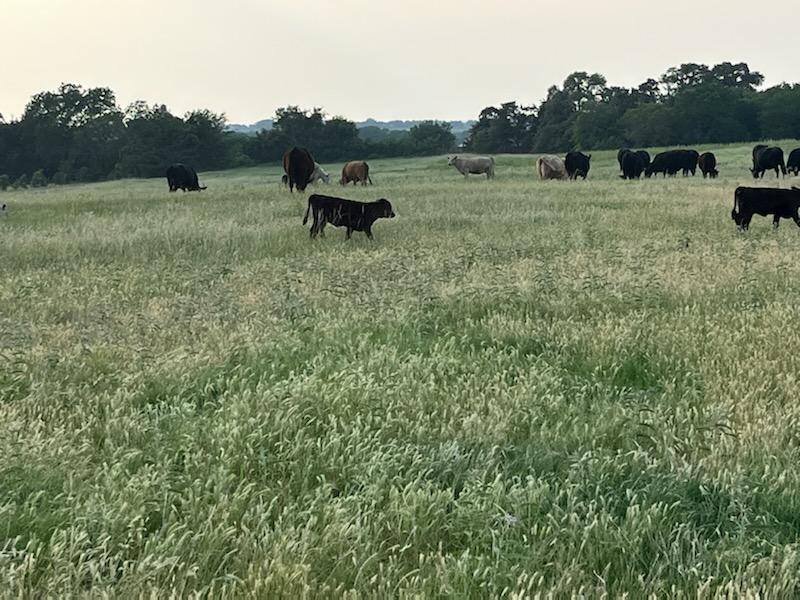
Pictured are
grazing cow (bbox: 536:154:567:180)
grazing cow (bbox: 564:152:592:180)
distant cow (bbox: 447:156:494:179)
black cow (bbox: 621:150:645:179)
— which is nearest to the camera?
black cow (bbox: 621:150:645:179)

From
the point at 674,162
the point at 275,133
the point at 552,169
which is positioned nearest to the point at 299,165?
the point at 552,169

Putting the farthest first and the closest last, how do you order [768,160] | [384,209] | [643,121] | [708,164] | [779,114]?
[643,121]
[779,114]
[708,164]
[768,160]
[384,209]

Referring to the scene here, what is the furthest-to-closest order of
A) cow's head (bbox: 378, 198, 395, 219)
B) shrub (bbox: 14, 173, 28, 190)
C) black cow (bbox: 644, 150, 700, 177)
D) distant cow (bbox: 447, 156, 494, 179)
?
shrub (bbox: 14, 173, 28, 190) → distant cow (bbox: 447, 156, 494, 179) → black cow (bbox: 644, 150, 700, 177) → cow's head (bbox: 378, 198, 395, 219)

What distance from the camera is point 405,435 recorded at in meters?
3.49

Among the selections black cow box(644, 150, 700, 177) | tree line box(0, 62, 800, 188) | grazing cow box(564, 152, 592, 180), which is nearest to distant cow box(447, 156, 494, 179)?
grazing cow box(564, 152, 592, 180)

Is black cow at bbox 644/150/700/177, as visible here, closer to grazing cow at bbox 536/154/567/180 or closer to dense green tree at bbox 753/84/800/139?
grazing cow at bbox 536/154/567/180

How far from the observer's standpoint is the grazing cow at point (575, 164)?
3447 cm

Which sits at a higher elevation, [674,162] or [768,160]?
[674,162]

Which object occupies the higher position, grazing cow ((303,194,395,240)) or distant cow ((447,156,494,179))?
distant cow ((447,156,494,179))

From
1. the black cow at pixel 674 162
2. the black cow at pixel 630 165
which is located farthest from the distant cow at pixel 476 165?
the black cow at pixel 674 162

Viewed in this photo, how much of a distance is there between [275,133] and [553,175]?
6085 cm

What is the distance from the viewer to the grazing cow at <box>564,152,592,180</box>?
113 feet

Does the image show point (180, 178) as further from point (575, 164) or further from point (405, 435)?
point (405, 435)

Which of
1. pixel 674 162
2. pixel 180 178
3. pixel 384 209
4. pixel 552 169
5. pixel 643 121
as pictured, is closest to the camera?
pixel 384 209
